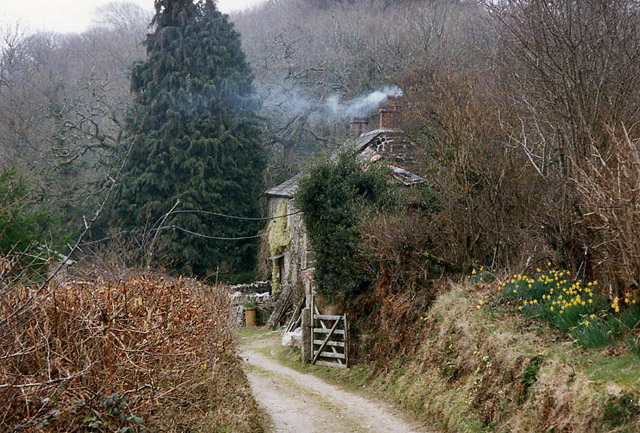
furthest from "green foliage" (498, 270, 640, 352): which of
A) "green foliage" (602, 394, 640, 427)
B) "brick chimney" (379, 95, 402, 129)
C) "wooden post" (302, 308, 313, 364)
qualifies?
"brick chimney" (379, 95, 402, 129)

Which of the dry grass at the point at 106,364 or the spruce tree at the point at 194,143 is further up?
the spruce tree at the point at 194,143

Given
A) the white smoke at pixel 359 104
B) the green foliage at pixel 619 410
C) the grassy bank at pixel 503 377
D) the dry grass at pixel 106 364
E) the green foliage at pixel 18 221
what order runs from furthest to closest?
the white smoke at pixel 359 104
the green foliage at pixel 18 221
the grassy bank at pixel 503 377
the green foliage at pixel 619 410
the dry grass at pixel 106 364

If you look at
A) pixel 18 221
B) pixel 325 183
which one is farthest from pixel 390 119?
pixel 18 221

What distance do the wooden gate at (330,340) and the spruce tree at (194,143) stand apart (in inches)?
502

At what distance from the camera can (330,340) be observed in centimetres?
1655

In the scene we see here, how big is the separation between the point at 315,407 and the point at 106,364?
22.1 feet

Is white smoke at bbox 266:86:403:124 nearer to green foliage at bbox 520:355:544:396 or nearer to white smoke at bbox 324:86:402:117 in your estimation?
white smoke at bbox 324:86:402:117

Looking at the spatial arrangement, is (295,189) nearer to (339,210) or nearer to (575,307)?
(339,210)

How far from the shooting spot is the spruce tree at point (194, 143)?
29297 millimetres

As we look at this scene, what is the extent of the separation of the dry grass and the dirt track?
2.58 metres

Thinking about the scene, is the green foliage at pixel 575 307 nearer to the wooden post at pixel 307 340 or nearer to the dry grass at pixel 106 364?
the dry grass at pixel 106 364

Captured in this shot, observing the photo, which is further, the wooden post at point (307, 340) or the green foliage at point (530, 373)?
the wooden post at point (307, 340)

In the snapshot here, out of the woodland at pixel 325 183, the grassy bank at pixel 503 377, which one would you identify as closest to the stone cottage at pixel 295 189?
the woodland at pixel 325 183

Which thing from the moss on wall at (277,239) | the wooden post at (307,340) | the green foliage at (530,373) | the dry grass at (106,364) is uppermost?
the moss on wall at (277,239)
